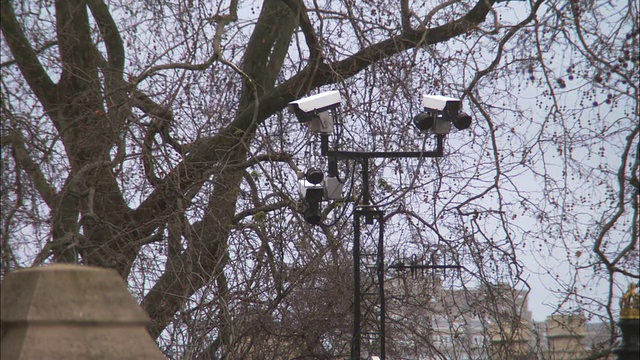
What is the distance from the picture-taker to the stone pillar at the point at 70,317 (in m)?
1.93

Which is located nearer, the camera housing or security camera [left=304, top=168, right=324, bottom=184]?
the camera housing

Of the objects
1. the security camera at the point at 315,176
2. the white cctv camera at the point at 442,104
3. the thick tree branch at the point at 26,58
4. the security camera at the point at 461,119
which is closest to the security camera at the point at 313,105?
the security camera at the point at 315,176

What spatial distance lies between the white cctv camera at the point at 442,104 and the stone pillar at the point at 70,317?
437cm

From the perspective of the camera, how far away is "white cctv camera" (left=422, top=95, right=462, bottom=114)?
614 centimetres

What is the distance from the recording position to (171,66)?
7.87 m

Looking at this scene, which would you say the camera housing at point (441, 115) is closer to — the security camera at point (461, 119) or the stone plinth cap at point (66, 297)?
the security camera at point (461, 119)

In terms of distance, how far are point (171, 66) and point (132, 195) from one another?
4.13 feet

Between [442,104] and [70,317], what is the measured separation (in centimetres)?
454

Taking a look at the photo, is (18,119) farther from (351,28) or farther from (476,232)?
(476,232)

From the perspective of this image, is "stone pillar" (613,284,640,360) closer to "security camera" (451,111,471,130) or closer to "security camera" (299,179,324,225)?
"security camera" (451,111,471,130)

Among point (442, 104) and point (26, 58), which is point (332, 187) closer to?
point (442, 104)

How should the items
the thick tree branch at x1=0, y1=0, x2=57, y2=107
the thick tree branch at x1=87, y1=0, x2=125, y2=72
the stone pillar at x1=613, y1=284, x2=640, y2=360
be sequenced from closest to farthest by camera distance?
the stone pillar at x1=613, y1=284, x2=640, y2=360, the thick tree branch at x1=0, y1=0, x2=57, y2=107, the thick tree branch at x1=87, y1=0, x2=125, y2=72

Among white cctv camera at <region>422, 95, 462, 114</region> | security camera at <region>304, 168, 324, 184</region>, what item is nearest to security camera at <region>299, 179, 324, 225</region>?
security camera at <region>304, 168, 324, 184</region>

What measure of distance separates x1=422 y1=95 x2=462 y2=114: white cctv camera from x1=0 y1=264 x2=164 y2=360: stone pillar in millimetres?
4366
